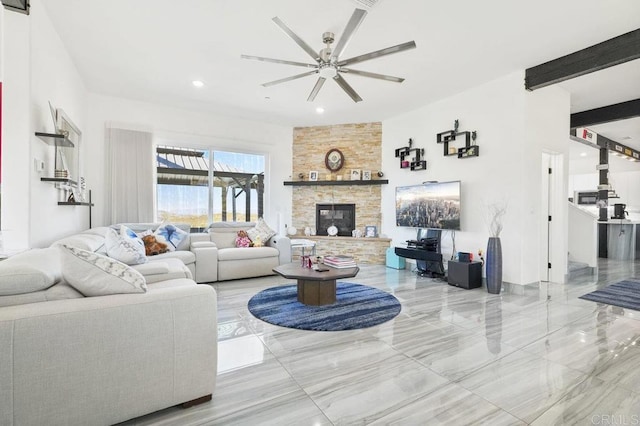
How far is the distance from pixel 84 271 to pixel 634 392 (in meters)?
3.26

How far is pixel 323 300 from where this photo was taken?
334 cm

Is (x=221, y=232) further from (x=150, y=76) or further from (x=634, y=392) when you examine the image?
(x=634, y=392)

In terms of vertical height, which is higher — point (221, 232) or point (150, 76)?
point (150, 76)

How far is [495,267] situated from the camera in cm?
391

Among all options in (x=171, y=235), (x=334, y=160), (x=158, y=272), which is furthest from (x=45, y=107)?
(x=334, y=160)

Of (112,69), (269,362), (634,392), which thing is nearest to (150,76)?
(112,69)

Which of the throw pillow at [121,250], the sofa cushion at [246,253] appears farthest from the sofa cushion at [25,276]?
the sofa cushion at [246,253]

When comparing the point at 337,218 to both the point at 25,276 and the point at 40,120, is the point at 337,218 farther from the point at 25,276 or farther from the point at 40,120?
the point at 25,276

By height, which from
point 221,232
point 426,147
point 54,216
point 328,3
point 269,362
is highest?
point 328,3

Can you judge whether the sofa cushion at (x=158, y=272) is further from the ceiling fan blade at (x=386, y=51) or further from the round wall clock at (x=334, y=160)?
the round wall clock at (x=334, y=160)

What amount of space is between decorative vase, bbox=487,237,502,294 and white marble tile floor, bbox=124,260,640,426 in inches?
23.5

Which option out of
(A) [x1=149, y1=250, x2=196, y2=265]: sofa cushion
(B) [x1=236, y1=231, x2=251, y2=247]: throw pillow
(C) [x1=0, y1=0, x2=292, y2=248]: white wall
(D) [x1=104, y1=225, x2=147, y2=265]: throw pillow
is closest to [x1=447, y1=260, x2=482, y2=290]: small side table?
(B) [x1=236, y1=231, x2=251, y2=247]: throw pillow

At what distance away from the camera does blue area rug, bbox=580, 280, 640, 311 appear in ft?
11.5

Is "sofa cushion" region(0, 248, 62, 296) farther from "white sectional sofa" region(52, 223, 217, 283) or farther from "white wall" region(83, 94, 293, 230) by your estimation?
"white wall" region(83, 94, 293, 230)
